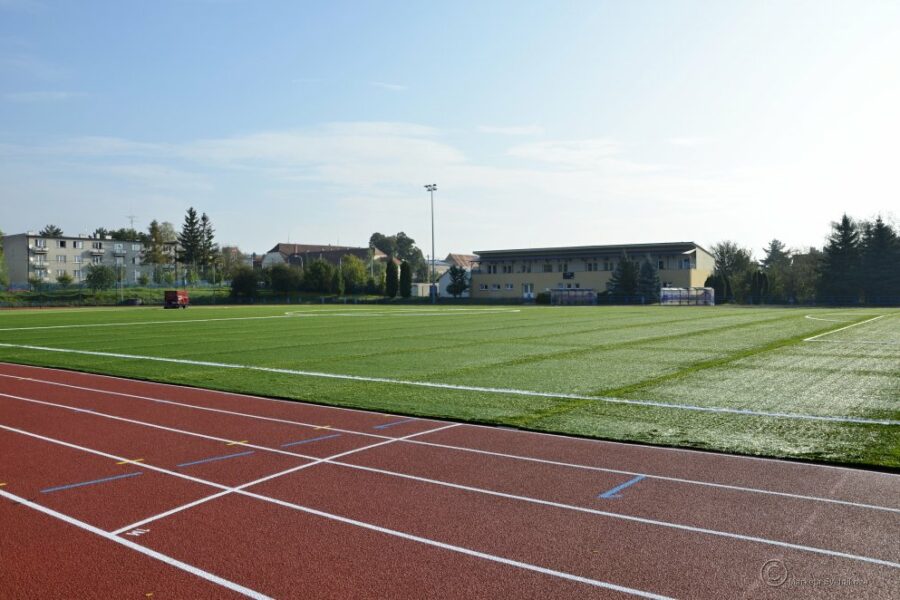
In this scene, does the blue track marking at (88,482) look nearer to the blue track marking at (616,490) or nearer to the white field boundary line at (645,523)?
the white field boundary line at (645,523)

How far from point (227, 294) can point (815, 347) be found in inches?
3423

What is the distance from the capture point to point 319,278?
99.2m

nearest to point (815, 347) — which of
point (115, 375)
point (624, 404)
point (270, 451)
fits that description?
point (624, 404)

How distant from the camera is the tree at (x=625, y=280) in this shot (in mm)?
78562

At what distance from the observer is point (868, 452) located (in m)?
8.26

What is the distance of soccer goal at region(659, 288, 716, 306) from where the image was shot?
7306 centimetres

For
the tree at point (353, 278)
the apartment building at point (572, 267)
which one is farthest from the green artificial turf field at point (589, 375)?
the tree at point (353, 278)

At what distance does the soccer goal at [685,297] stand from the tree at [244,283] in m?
54.0

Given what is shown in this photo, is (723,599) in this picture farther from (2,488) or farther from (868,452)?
(2,488)

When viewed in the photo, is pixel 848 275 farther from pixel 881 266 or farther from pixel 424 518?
pixel 424 518

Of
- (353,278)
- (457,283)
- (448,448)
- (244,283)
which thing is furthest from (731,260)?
(448,448)

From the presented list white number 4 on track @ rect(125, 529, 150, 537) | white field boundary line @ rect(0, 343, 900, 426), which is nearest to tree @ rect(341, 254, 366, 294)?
white field boundary line @ rect(0, 343, 900, 426)

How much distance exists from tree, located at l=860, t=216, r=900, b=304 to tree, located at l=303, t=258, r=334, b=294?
225ft

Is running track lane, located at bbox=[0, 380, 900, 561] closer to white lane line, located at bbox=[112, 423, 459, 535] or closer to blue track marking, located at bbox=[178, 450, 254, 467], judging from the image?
white lane line, located at bbox=[112, 423, 459, 535]
